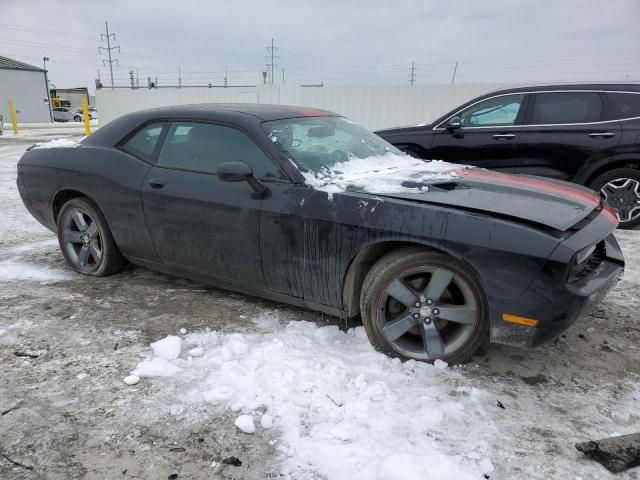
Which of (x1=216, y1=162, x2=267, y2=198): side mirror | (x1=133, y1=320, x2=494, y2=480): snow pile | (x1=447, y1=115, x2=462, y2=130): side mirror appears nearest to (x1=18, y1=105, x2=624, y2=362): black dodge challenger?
(x1=216, y1=162, x2=267, y2=198): side mirror

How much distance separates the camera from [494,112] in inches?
243

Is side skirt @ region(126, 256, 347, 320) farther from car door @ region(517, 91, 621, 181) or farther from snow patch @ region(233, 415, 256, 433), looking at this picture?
car door @ region(517, 91, 621, 181)

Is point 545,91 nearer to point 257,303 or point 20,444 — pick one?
point 257,303

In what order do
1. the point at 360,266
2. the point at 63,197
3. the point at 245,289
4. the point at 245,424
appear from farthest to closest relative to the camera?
the point at 63,197 → the point at 245,289 → the point at 360,266 → the point at 245,424

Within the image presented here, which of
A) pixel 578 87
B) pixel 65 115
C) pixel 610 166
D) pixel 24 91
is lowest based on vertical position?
pixel 65 115

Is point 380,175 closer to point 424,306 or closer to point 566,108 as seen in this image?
point 424,306

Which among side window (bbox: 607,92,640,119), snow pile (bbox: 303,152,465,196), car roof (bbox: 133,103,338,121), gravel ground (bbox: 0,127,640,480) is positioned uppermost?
side window (bbox: 607,92,640,119)

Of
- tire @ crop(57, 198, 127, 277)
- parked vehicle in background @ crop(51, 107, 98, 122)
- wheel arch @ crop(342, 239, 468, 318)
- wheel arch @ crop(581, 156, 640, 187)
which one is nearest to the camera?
wheel arch @ crop(342, 239, 468, 318)

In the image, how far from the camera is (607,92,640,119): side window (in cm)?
555

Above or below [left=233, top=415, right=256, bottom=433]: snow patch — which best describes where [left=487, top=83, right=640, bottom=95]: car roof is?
above

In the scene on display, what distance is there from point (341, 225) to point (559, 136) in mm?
4126

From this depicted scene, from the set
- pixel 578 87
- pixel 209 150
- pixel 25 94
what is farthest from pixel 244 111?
pixel 25 94

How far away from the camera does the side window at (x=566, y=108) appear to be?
18.8ft

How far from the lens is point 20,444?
7.01 feet
